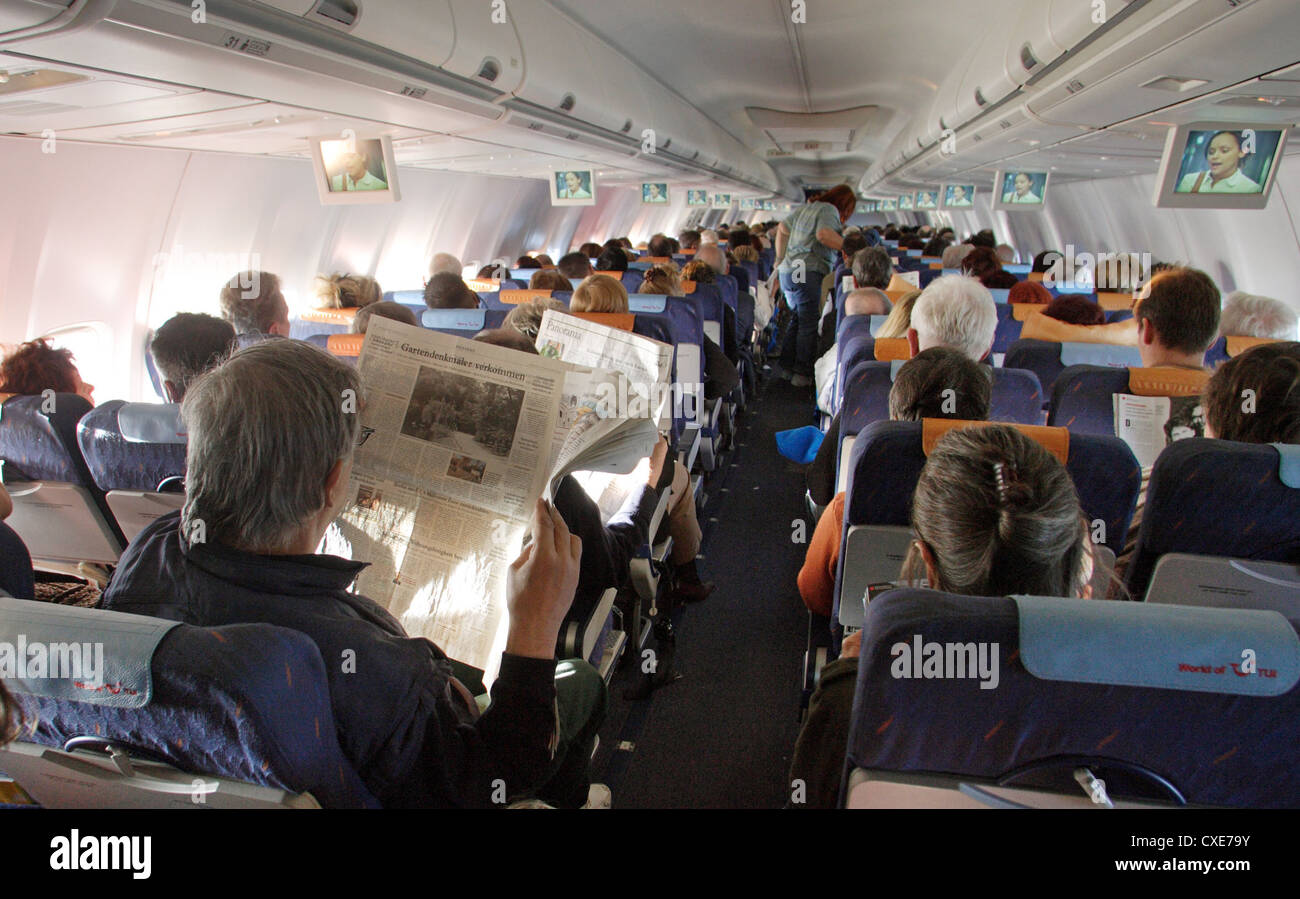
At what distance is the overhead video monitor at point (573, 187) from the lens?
9.73m

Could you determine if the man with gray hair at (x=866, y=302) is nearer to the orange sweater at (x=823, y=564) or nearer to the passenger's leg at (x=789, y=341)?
the orange sweater at (x=823, y=564)

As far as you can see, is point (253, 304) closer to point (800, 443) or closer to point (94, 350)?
point (94, 350)

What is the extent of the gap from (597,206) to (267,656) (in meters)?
17.6

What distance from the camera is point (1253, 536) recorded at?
6.25 ft

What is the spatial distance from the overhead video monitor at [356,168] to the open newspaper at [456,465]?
13.9 ft

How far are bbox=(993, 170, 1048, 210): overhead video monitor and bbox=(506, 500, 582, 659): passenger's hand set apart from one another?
1066cm

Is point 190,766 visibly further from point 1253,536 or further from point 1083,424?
point 1083,424

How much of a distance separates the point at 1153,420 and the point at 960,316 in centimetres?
86

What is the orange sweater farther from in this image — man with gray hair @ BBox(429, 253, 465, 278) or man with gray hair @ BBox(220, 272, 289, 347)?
man with gray hair @ BBox(429, 253, 465, 278)

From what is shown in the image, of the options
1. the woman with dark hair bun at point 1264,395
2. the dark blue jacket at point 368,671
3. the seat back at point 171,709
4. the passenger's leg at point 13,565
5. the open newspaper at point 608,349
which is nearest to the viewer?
the seat back at point 171,709

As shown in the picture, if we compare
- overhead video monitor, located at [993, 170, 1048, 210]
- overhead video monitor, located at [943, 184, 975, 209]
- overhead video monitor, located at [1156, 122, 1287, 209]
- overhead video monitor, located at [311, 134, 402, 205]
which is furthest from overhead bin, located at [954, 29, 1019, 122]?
overhead video monitor, located at [943, 184, 975, 209]

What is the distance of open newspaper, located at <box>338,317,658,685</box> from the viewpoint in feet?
5.08

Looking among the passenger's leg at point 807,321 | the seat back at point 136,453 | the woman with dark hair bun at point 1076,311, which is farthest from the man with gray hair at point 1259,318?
the seat back at point 136,453
